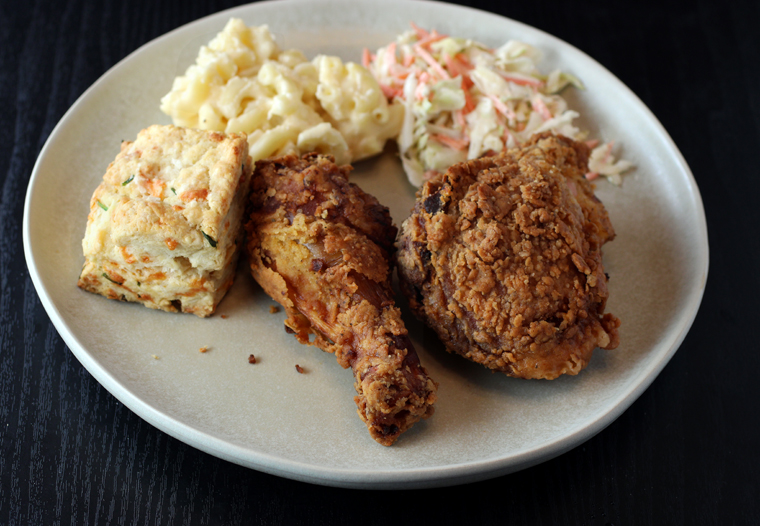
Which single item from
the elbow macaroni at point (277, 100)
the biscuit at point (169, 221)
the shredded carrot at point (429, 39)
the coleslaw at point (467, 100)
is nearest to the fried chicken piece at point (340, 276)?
the biscuit at point (169, 221)

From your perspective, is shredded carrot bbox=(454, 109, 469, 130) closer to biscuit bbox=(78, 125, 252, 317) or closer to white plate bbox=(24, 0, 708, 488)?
white plate bbox=(24, 0, 708, 488)

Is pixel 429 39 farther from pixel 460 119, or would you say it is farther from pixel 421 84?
pixel 460 119

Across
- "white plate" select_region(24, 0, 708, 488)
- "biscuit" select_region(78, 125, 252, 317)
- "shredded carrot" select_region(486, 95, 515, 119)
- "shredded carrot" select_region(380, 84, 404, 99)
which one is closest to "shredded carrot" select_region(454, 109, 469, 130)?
"shredded carrot" select_region(486, 95, 515, 119)

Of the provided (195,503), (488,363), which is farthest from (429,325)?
(195,503)

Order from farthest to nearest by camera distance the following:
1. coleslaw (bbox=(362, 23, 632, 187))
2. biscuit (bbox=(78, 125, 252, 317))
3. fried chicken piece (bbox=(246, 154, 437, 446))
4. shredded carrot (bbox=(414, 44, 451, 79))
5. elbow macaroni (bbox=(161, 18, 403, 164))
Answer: shredded carrot (bbox=(414, 44, 451, 79)), coleslaw (bbox=(362, 23, 632, 187)), elbow macaroni (bbox=(161, 18, 403, 164)), biscuit (bbox=(78, 125, 252, 317)), fried chicken piece (bbox=(246, 154, 437, 446))

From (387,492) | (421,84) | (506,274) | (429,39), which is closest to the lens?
(506,274)

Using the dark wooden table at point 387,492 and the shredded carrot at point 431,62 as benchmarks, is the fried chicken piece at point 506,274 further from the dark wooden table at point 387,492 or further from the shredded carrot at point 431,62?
the shredded carrot at point 431,62

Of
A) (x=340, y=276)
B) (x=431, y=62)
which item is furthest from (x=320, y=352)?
(x=431, y=62)
